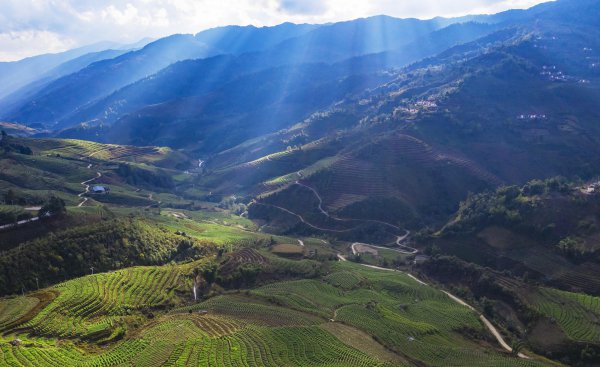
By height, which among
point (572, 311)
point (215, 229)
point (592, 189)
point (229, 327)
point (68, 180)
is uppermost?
point (68, 180)

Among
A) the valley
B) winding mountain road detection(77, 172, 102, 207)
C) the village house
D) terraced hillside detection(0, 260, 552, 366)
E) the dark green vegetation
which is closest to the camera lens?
terraced hillside detection(0, 260, 552, 366)

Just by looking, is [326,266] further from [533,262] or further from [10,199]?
[10,199]

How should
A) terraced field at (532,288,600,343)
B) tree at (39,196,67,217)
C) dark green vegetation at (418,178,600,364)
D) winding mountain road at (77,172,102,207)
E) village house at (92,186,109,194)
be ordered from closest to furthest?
terraced field at (532,288,600,343) < dark green vegetation at (418,178,600,364) < tree at (39,196,67,217) < winding mountain road at (77,172,102,207) < village house at (92,186,109,194)

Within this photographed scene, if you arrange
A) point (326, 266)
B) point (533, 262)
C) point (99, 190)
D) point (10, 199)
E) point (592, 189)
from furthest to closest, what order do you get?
point (99, 190) → point (592, 189) → point (10, 199) → point (533, 262) → point (326, 266)

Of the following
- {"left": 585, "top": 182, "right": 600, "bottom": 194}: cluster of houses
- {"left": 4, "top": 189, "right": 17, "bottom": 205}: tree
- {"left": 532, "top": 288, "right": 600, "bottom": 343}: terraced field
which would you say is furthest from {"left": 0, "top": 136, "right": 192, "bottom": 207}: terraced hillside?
{"left": 585, "top": 182, "right": 600, "bottom": 194}: cluster of houses

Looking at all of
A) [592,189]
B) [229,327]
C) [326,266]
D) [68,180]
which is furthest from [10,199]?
[592,189]

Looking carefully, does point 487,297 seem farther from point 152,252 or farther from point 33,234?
point 33,234

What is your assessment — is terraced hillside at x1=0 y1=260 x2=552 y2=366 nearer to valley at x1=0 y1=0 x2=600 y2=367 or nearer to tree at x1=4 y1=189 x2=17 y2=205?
valley at x1=0 y1=0 x2=600 y2=367

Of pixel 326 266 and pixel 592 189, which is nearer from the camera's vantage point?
pixel 326 266
